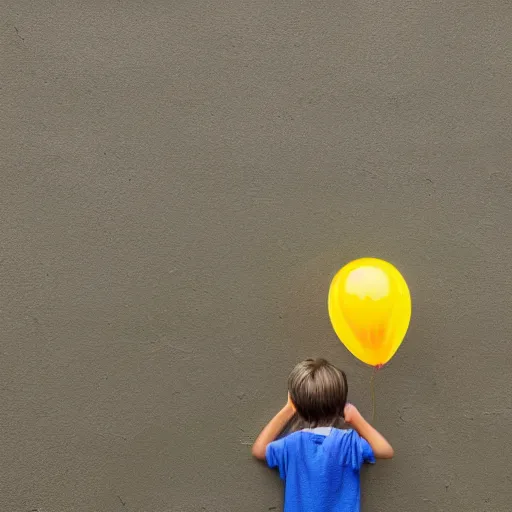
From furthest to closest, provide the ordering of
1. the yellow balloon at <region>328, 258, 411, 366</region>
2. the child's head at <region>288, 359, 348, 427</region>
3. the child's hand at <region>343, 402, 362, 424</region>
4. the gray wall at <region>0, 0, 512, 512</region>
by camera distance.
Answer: the gray wall at <region>0, 0, 512, 512</region> < the child's hand at <region>343, 402, 362, 424</region> < the child's head at <region>288, 359, 348, 427</region> < the yellow balloon at <region>328, 258, 411, 366</region>

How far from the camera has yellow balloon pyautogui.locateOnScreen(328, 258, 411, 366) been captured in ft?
7.23

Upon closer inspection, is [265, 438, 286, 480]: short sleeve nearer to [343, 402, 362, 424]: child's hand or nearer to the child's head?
the child's head

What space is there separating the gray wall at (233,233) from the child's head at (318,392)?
206 millimetres

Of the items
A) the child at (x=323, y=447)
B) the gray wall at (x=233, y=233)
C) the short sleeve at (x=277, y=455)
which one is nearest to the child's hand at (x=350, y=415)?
the child at (x=323, y=447)

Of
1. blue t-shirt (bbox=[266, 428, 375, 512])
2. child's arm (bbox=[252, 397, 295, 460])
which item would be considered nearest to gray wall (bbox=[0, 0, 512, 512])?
child's arm (bbox=[252, 397, 295, 460])

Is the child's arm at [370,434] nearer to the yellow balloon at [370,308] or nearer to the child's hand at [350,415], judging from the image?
the child's hand at [350,415]

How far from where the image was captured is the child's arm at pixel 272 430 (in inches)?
101

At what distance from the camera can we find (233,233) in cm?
266

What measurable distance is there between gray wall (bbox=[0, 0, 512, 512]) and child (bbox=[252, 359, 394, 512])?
158 millimetres

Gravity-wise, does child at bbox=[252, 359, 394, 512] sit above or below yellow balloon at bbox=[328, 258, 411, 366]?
below

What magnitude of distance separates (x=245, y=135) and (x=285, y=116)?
0.17 m

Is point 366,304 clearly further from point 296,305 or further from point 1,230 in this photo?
point 1,230

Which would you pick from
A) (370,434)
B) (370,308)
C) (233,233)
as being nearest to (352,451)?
(370,434)

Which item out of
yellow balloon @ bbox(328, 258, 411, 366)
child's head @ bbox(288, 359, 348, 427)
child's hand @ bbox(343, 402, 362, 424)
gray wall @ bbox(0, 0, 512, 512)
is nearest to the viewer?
yellow balloon @ bbox(328, 258, 411, 366)
